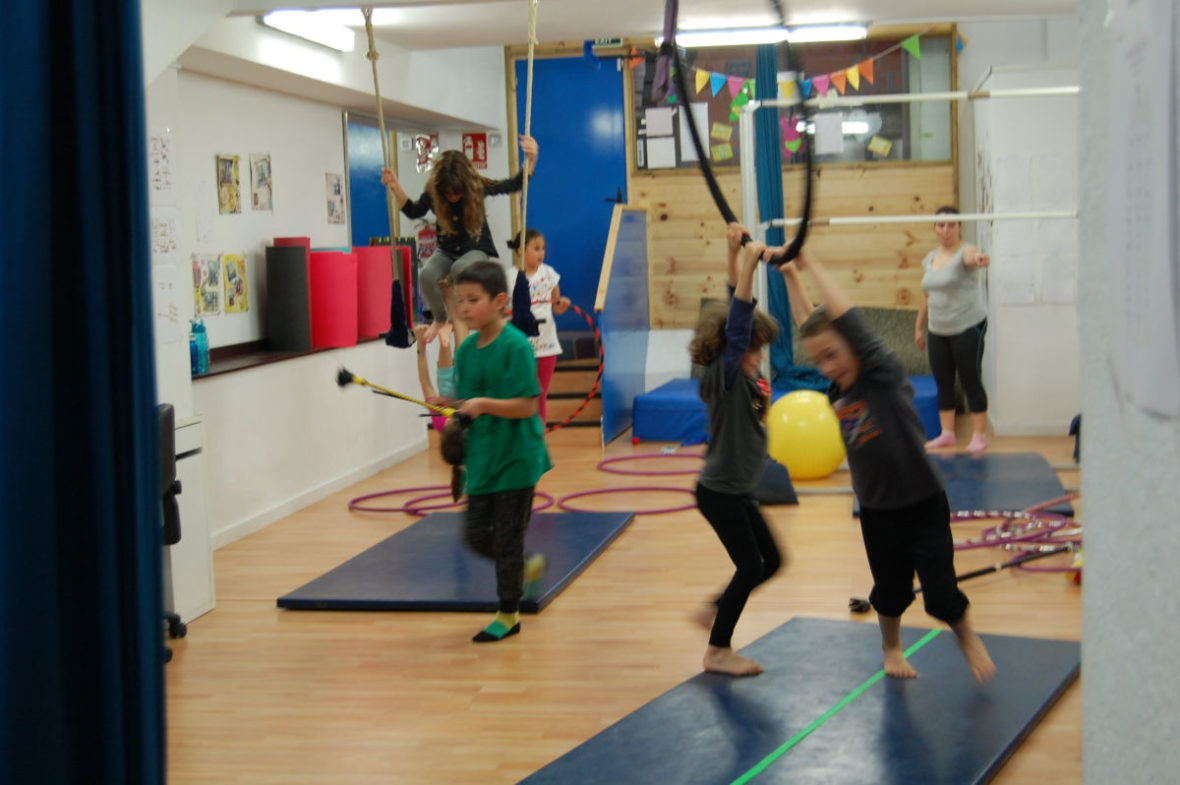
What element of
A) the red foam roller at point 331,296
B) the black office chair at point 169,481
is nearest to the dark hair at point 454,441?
the black office chair at point 169,481

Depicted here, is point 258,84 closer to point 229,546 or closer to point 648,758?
point 229,546

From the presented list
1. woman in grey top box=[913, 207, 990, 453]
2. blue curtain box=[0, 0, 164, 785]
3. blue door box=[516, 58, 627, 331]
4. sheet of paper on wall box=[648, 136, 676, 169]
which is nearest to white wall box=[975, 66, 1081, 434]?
woman in grey top box=[913, 207, 990, 453]

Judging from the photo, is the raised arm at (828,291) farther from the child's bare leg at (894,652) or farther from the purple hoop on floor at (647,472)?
the purple hoop on floor at (647,472)

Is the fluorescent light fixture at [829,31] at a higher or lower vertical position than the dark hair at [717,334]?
higher

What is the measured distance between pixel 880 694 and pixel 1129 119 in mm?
2559

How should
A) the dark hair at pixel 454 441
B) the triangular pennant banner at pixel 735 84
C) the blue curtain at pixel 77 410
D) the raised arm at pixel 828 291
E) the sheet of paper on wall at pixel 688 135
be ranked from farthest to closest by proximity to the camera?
the sheet of paper on wall at pixel 688 135 < the triangular pennant banner at pixel 735 84 < the dark hair at pixel 454 441 < the raised arm at pixel 828 291 < the blue curtain at pixel 77 410

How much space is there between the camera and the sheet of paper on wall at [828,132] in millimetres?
8734

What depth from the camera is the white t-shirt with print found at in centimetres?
721

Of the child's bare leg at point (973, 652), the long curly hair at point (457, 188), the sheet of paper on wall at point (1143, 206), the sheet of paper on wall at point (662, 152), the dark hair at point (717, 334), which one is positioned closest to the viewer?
the sheet of paper on wall at point (1143, 206)

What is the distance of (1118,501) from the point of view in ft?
4.59

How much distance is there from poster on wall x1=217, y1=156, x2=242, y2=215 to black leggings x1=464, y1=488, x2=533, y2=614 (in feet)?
9.45

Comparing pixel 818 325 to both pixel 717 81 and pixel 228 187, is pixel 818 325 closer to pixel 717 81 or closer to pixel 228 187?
pixel 228 187

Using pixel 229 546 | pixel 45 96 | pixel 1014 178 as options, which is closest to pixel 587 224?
pixel 1014 178

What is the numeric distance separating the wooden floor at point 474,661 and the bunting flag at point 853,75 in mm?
4383
